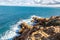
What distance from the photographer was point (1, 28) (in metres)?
30.3

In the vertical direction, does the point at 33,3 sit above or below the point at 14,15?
below

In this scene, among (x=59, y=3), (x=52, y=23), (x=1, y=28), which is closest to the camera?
(x=52, y=23)

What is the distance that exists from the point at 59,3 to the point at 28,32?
134ft

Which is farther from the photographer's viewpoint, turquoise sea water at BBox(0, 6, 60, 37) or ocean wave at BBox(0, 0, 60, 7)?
ocean wave at BBox(0, 0, 60, 7)

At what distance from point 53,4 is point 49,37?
144ft

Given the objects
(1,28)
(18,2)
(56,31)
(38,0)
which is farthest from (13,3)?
(56,31)

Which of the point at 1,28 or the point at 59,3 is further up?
the point at 1,28

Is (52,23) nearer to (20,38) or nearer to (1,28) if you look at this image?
(20,38)

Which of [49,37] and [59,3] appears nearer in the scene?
[49,37]

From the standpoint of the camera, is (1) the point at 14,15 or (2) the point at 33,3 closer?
(1) the point at 14,15

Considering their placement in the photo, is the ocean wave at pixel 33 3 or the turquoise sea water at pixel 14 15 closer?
the turquoise sea water at pixel 14 15

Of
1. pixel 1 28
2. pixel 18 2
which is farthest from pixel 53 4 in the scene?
pixel 1 28

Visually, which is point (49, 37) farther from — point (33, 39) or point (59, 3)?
point (59, 3)

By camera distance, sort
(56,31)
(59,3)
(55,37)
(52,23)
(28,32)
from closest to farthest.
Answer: (55,37) → (56,31) → (28,32) → (52,23) → (59,3)
